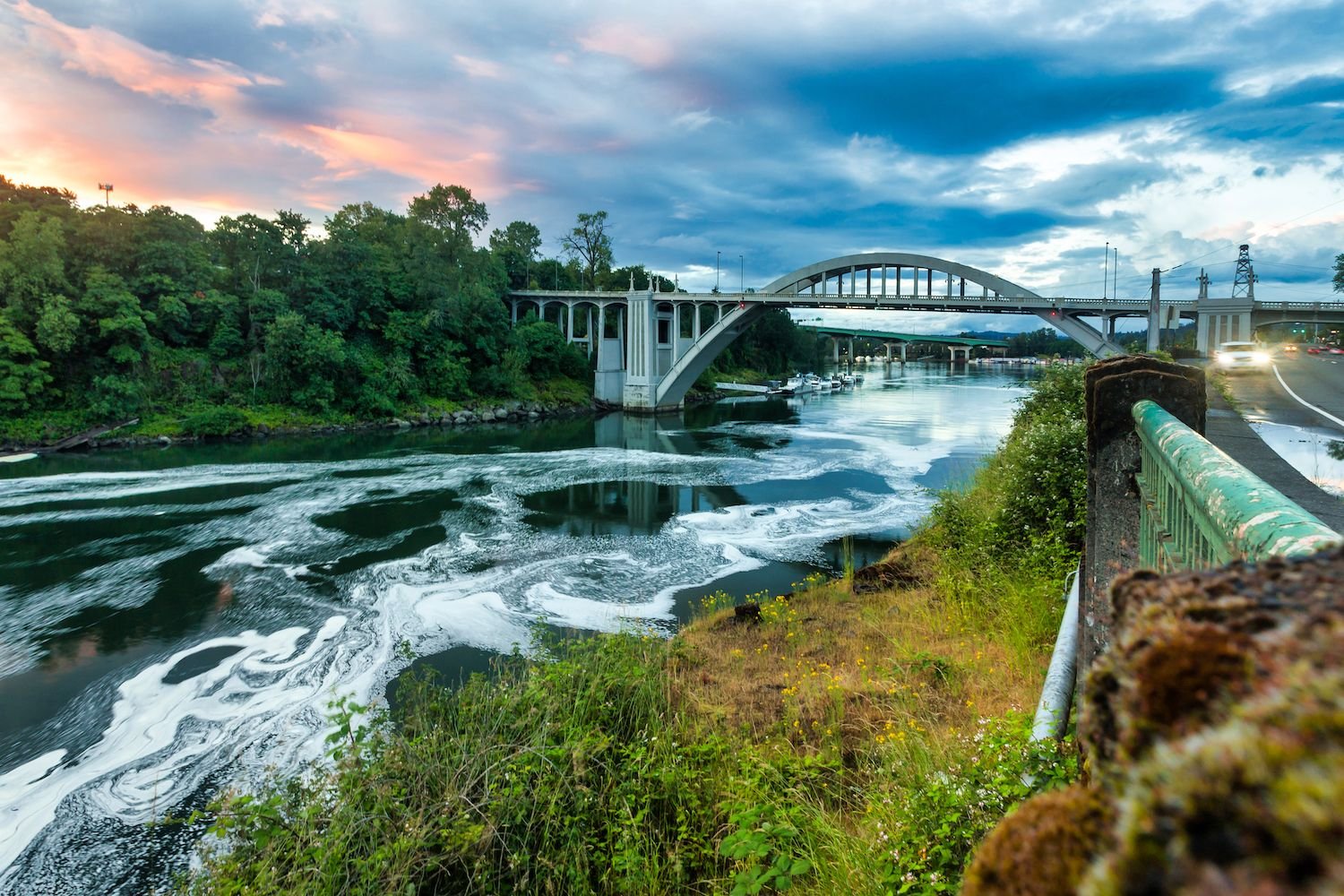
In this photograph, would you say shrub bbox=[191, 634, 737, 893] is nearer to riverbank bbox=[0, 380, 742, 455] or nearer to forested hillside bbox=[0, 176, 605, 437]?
riverbank bbox=[0, 380, 742, 455]

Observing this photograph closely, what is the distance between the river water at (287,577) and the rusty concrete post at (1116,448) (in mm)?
5492

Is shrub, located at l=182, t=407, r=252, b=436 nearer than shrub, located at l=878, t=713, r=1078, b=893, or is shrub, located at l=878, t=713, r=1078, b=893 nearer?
shrub, located at l=878, t=713, r=1078, b=893

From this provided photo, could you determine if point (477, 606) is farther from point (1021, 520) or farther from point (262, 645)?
point (1021, 520)

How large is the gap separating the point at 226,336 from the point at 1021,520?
35454 millimetres

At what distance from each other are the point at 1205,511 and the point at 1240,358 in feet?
92.4

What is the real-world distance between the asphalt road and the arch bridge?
6.61 metres

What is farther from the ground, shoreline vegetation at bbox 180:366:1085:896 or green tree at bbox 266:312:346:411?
green tree at bbox 266:312:346:411

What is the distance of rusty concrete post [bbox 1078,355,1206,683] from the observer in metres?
2.67

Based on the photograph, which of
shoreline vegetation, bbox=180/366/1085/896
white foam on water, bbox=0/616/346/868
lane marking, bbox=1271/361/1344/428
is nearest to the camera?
shoreline vegetation, bbox=180/366/1085/896

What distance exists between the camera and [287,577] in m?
12.0

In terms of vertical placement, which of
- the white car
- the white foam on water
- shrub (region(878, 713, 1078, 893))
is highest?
the white car

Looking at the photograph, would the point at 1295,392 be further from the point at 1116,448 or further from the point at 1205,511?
the point at 1205,511

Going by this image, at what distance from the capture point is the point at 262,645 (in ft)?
30.2

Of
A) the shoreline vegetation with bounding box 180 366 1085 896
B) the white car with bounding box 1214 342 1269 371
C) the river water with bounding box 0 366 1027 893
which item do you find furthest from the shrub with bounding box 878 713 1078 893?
the white car with bounding box 1214 342 1269 371
